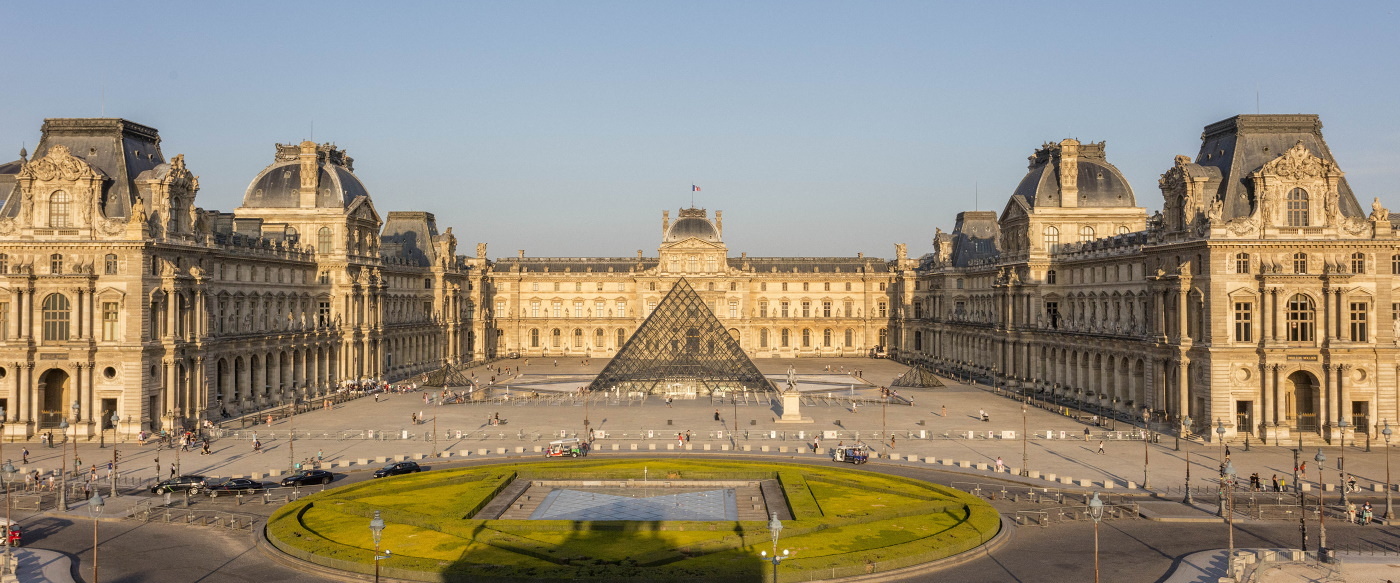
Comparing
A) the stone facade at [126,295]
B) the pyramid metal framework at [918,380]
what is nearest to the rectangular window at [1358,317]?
the pyramid metal framework at [918,380]

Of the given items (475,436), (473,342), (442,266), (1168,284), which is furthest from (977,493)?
(473,342)

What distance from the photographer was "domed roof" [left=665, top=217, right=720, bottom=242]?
12431cm

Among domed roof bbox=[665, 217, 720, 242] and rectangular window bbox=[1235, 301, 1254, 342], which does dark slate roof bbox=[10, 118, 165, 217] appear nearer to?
rectangular window bbox=[1235, 301, 1254, 342]

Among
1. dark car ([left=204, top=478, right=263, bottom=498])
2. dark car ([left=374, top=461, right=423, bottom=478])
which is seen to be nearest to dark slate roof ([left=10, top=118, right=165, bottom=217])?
dark car ([left=204, top=478, right=263, bottom=498])

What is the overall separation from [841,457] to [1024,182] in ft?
150

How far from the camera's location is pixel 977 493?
4050cm

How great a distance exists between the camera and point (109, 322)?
5506cm

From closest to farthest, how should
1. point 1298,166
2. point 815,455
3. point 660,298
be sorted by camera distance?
point 815,455 < point 1298,166 < point 660,298

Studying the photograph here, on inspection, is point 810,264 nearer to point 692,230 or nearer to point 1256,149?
point 692,230

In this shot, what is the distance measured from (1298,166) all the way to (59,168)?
206ft

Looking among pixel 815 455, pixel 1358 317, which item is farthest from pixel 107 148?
pixel 1358 317

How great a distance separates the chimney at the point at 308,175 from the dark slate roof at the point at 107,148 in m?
22.5

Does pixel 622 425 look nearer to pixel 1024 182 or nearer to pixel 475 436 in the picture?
pixel 475 436

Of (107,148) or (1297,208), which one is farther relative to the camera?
(107,148)
